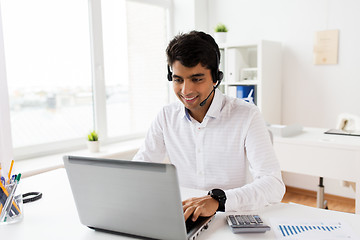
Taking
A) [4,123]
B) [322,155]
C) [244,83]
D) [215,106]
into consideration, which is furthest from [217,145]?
[244,83]

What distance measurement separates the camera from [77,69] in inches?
111

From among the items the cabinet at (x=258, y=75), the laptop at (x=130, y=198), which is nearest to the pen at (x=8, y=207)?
the laptop at (x=130, y=198)

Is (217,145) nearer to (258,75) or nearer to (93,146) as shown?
(93,146)

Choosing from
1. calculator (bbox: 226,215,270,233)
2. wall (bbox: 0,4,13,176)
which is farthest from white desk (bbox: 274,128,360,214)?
wall (bbox: 0,4,13,176)

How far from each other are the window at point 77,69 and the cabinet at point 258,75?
759 millimetres

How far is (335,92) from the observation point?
122 inches

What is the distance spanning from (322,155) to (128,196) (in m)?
1.79

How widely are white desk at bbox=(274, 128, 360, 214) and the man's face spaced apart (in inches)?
48.9

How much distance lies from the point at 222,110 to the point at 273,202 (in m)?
0.44

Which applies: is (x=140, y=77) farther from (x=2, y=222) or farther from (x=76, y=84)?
(x=2, y=222)

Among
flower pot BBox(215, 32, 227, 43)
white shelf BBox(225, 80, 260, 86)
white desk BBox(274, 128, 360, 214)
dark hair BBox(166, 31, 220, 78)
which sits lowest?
white desk BBox(274, 128, 360, 214)

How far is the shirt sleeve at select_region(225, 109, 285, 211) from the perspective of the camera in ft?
3.76

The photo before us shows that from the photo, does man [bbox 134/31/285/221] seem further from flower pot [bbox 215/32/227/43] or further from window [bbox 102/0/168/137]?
flower pot [bbox 215/32/227/43]

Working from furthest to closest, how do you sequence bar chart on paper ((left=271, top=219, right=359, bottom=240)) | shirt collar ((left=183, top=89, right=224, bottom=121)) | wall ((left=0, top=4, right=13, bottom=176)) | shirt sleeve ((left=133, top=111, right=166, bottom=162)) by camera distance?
wall ((left=0, top=4, right=13, bottom=176)), shirt sleeve ((left=133, top=111, right=166, bottom=162)), shirt collar ((left=183, top=89, right=224, bottom=121)), bar chart on paper ((left=271, top=219, right=359, bottom=240))
